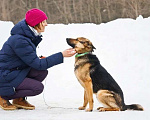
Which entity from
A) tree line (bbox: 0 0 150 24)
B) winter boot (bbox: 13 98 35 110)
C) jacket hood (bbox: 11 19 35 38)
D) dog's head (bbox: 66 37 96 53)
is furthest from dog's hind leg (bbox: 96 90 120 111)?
tree line (bbox: 0 0 150 24)

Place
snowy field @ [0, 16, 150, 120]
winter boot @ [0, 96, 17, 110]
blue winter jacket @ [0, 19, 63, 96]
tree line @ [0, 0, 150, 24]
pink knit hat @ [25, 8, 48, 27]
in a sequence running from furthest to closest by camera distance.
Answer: tree line @ [0, 0, 150, 24], winter boot @ [0, 96, 17, 110], pink knit hat @ [25, 8, 48, 27], blue winter jacket @ [0, 19, 63, 96], snowy field @ [0, 16, 150, 120]

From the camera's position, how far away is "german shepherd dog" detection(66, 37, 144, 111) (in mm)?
3686

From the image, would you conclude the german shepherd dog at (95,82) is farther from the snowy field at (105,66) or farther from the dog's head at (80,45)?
the snowy field at (105,66)

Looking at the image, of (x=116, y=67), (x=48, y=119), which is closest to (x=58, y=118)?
(x=48, y=119)

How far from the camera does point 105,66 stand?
24.6 ft

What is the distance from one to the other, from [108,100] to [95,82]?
0.93 ft

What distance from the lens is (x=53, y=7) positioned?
53.0 feet

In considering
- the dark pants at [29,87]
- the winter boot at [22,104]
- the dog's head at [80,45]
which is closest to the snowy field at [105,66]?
the winter boot at [22,104]

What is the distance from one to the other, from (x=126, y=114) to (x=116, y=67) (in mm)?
3962

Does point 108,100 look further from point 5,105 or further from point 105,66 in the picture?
point 105,66

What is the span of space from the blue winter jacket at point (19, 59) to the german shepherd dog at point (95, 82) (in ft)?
0.95

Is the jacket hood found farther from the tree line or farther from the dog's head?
the tree line

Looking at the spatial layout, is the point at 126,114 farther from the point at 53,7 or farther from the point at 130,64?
the point at 53,7

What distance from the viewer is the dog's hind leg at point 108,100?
367 cm
